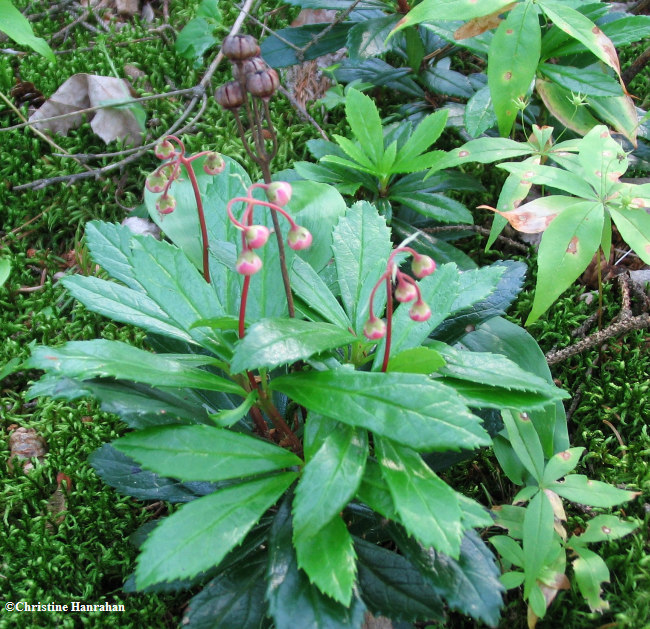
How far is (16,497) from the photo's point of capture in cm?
167

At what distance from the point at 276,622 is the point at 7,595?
2.77 feet

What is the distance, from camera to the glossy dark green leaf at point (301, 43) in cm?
238

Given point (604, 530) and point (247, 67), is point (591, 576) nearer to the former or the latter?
point (604, 530)

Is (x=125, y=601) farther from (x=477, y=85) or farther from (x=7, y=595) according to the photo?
(x=477, y=85)

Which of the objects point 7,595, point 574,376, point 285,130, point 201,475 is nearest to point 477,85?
point 285,130

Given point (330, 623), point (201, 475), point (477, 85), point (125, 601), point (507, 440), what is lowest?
point (125, 601)

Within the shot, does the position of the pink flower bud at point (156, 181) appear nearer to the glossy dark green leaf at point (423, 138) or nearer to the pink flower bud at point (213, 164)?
the pink flower bud at point (213, 164)

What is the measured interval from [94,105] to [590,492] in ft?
7.92

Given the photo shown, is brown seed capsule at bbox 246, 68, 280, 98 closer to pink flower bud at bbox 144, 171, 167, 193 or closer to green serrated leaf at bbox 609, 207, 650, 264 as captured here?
pink flower bud at bbox 144, 171, 167, 193

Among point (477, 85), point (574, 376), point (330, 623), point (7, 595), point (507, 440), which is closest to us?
point (330, 623)

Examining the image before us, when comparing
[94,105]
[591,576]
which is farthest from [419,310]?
[94,105]

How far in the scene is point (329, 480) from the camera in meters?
1.06

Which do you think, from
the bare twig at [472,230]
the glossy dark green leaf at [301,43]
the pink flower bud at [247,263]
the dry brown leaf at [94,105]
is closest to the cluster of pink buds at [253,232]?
the pink flower bud at [247,263]

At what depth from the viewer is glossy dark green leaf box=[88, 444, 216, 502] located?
1437 mm
